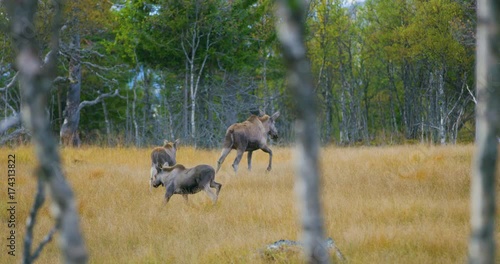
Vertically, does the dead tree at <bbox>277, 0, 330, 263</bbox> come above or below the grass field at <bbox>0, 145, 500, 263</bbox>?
above

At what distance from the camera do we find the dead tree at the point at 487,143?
→ 56.5 inches

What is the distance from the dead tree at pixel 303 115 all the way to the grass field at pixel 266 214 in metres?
4.53

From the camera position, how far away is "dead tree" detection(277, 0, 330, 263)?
134 cm

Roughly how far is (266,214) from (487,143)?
7.46m

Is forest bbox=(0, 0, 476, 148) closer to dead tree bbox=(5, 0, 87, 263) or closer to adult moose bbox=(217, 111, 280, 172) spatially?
adult moose bbox=(217, 111, 280, 172)

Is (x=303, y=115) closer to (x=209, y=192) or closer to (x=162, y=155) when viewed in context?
(x=209, y=192)

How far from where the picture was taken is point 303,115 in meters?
1.35

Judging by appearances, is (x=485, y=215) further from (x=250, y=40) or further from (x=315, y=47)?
(x=315, y=47)

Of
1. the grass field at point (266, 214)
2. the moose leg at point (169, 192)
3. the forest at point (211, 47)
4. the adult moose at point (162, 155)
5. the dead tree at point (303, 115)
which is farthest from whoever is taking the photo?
the forest at point (211, 47)

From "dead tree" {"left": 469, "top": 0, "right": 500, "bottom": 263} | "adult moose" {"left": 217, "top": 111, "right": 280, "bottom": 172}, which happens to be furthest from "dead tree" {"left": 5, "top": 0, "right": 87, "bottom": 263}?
"adult moose" {"left": 217, "top": 111, "right": 280, "bottom": 172}

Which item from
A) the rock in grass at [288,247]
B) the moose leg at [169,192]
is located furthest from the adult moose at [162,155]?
the rock in grass at [288,247]

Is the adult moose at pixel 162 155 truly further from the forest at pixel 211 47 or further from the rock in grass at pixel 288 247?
the forest at pixel 211 47

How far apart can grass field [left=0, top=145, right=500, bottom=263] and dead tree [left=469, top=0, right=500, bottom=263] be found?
4463 mm

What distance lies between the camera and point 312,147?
1.37 m
